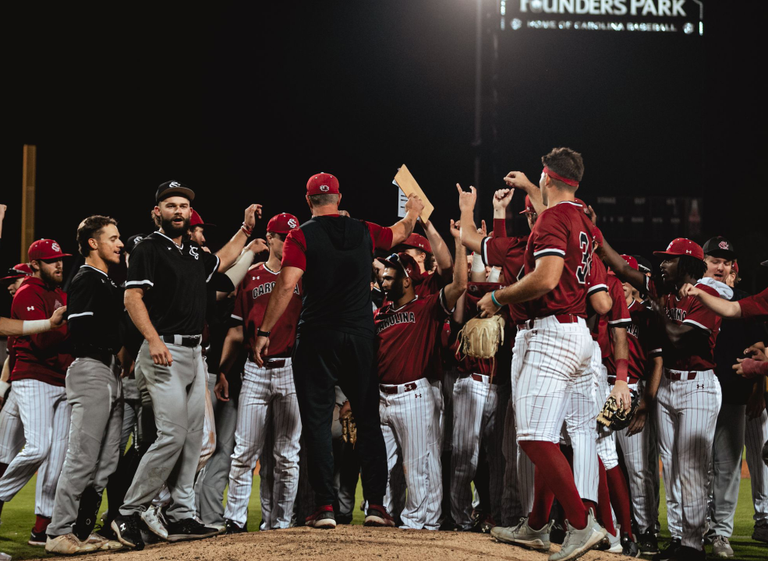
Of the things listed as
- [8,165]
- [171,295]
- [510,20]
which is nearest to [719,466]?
[171,295]

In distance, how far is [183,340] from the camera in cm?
447

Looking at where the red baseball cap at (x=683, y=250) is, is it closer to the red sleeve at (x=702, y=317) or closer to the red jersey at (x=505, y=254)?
the red sleeve at (x=702, y=317)

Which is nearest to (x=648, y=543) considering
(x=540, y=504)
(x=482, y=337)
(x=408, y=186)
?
(x=540, y=504)

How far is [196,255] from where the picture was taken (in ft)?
15.5

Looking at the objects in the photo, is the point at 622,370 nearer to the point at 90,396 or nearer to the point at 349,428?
the point at 349,428

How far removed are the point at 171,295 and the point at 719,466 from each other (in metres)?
4.50

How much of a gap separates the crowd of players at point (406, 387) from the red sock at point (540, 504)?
0.01 meters

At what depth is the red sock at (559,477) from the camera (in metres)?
3.71

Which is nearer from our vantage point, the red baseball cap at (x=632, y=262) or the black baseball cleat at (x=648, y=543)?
the black baseball cleat at (x=648, y=543)

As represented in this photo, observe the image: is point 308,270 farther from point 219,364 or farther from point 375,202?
point 375,202

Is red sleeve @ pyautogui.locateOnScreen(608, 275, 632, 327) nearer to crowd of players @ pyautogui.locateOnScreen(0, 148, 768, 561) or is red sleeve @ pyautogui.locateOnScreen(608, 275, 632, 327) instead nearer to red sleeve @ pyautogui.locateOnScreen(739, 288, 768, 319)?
crowd of players @ pyautogui.locateOnScreen(0, 148, 768, 561)

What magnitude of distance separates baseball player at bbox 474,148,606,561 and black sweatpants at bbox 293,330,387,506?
839 millimetres

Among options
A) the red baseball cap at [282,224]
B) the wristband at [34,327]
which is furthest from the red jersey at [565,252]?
the wristband at [34,327]

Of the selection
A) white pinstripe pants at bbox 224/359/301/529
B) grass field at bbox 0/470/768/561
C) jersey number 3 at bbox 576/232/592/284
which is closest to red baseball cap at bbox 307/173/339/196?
white pinstripe pants at bbox 224/359/301/529
